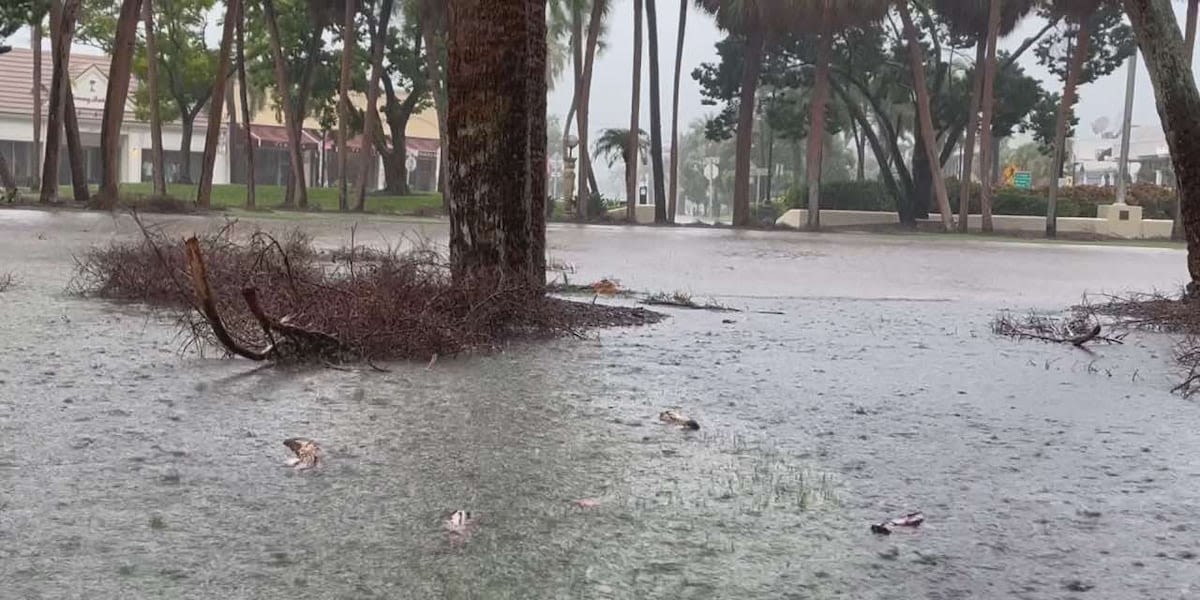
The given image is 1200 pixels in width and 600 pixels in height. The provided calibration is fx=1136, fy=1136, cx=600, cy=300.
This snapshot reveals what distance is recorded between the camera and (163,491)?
2.94 metres

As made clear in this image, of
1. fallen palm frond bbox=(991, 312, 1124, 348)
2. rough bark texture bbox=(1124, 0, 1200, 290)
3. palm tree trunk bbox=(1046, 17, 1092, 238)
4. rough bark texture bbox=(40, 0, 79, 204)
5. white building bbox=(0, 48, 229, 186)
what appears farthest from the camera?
white building bbox=(0, 48, 229, 186)

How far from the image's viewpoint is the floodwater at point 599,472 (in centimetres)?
Answer: 246

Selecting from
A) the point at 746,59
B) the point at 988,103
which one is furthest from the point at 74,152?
Result: the point at 988,103

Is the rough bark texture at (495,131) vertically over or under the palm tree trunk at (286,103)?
under

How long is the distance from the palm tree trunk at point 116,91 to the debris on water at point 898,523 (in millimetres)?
22906

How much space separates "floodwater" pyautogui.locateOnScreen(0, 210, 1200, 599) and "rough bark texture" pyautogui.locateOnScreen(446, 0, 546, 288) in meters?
0.71

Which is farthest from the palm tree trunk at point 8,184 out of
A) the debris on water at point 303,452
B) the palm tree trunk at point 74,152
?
the debris on water at point 303,452

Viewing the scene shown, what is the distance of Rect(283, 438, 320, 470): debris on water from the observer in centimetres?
326

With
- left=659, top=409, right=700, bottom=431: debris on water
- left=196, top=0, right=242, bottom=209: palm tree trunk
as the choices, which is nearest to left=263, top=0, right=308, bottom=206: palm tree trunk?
left=196, top=0, right=242, bottom=209: palm tree trunk

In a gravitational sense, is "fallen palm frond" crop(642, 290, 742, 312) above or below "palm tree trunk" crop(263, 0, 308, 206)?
below

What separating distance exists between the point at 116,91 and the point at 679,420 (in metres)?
22.2

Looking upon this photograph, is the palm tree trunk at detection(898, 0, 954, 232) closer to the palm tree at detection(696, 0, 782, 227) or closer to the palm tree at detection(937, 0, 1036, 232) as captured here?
the palm tree at detection(937, 0, 1036, 232)

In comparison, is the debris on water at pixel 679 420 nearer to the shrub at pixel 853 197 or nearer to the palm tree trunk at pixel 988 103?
the palm tree trunk at pixel 988 103

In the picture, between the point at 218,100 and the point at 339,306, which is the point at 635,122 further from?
the point at 339,306
